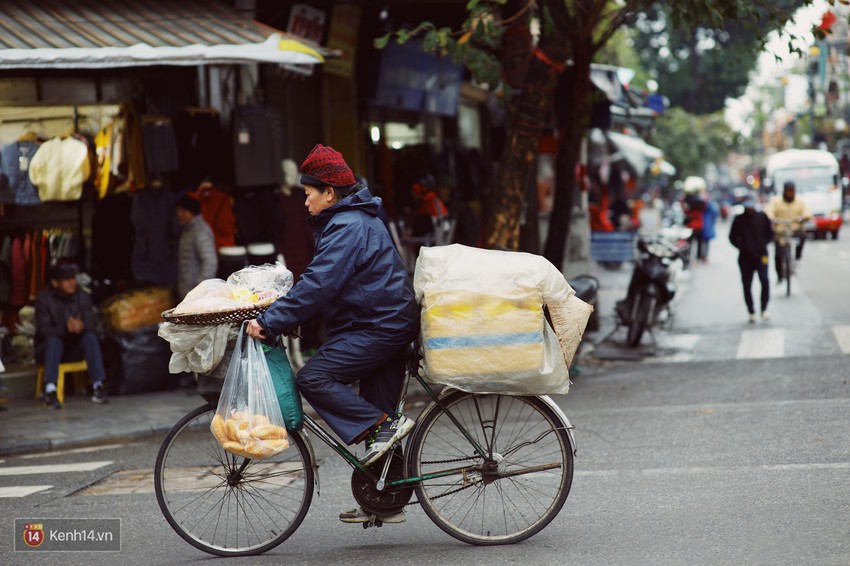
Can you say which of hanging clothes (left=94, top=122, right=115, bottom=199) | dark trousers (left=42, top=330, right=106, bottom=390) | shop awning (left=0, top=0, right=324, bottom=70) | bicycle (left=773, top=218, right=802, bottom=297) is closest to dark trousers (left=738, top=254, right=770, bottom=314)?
bicycle (left=773, top=218, right=802, bottom=297)

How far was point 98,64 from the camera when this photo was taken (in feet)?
30.6

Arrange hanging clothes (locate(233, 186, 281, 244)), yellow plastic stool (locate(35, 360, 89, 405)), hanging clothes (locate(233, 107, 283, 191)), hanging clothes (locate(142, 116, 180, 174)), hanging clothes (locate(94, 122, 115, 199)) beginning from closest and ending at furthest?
yellow plastic stool (locate(35, 360, 89, 405)), hanging clothes (locate(94, 122, 115, 199)), hanging clothes (locate(142, 116, 180, 174)), hanging clothes (locate(233, 107, 283, 191)), hanging clothes (locate(233, 186, 281, 244))

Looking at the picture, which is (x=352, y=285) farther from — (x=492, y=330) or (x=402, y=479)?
(x=402, y=479)

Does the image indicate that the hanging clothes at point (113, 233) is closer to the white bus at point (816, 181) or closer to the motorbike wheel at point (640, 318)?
the motorbike wheel at point (640, 318)

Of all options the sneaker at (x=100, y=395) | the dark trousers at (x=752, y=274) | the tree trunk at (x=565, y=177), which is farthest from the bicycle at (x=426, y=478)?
the dark trousers at (x=752, y=274)

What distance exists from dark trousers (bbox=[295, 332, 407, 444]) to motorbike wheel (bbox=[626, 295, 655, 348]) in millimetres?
8456

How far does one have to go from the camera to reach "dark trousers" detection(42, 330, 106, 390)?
10477 millimetres

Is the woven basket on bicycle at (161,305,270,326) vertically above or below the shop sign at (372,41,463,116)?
below

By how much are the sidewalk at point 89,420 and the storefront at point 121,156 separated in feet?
2.65

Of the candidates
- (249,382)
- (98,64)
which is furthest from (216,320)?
(98,64)

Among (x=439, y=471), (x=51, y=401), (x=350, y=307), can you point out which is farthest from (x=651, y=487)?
(x=51, y=401)

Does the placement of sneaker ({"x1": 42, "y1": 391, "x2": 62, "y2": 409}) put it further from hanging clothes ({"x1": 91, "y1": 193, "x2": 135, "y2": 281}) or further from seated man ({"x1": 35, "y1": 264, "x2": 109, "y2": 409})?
hanging clothes ({"x1": 91, "y1": 193, "x2": 135, "y2": 281})

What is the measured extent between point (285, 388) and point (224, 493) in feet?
2.26

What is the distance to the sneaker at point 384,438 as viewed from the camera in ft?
16.8
